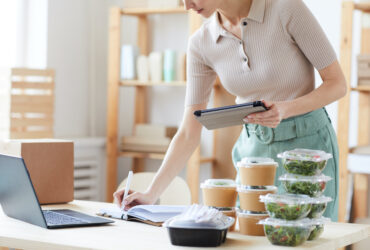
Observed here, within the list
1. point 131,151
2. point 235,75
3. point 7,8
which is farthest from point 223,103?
point 235,75

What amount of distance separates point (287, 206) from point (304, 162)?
14cm

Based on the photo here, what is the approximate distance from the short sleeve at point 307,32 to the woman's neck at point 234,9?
0.42 feet

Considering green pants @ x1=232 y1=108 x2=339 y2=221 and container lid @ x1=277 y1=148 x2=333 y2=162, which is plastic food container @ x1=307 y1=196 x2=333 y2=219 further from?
green pants @ x1=232 y1=108 x2=339 y2=221

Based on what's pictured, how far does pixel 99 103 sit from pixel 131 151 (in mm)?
569

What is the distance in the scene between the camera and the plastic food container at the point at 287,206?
1503 mm

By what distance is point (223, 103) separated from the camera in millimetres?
4012

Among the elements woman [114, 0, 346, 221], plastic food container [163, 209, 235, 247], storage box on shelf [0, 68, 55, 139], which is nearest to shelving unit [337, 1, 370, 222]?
woman [114, 0, 346, 221]

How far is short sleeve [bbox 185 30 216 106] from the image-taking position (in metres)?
2.27

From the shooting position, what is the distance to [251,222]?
5.50 ft

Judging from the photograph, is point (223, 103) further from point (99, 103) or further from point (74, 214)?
point (74, 214)

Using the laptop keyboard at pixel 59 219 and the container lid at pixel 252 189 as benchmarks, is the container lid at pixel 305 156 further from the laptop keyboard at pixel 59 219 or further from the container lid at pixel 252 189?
the laptop keyboard at pixel 59 219

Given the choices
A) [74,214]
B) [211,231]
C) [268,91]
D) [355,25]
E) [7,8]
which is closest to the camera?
[211,231]

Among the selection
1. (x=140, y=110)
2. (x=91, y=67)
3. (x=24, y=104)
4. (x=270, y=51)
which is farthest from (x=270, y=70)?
(x=91, y=67)

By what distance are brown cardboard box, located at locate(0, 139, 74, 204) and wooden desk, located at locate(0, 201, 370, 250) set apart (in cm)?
40
